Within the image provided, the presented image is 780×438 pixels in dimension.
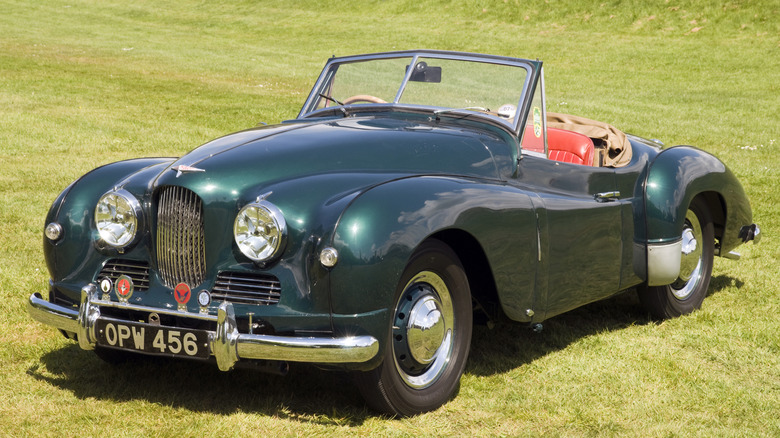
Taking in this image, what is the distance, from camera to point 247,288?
3.93 meters

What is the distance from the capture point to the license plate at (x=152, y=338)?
12.6 ft

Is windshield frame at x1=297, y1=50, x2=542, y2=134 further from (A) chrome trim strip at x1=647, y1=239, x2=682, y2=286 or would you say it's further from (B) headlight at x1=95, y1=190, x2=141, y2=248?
(B) headlight at x1=95, y1=190, x2=141, y2=248

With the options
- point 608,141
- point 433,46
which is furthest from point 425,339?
point 433,46

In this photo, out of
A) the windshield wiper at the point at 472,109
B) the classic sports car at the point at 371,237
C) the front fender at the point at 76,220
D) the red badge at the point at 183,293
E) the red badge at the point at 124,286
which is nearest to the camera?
the classic sports car at the point at 371,237

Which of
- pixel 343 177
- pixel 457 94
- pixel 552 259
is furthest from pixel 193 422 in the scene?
pixel 457 94

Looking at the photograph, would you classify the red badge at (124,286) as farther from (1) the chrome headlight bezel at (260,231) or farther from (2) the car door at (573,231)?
(2) the car door at (573,231)

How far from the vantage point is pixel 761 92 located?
21.1m

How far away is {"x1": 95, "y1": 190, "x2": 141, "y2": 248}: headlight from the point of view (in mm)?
4227

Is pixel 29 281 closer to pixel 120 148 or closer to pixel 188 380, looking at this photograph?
pixel 188 380

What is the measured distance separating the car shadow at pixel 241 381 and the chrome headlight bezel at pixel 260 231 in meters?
0.81

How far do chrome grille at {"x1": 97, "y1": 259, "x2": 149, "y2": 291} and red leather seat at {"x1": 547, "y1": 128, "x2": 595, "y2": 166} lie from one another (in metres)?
2.71

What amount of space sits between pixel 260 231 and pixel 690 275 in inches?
135

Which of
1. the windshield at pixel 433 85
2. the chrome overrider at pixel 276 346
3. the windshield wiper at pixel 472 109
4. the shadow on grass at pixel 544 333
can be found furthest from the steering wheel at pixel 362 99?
the chrome overrider at pixel 276 346

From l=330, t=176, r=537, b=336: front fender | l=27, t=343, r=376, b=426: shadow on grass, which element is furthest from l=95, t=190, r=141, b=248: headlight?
l=330, t=176, r=537, b=336: front fender
